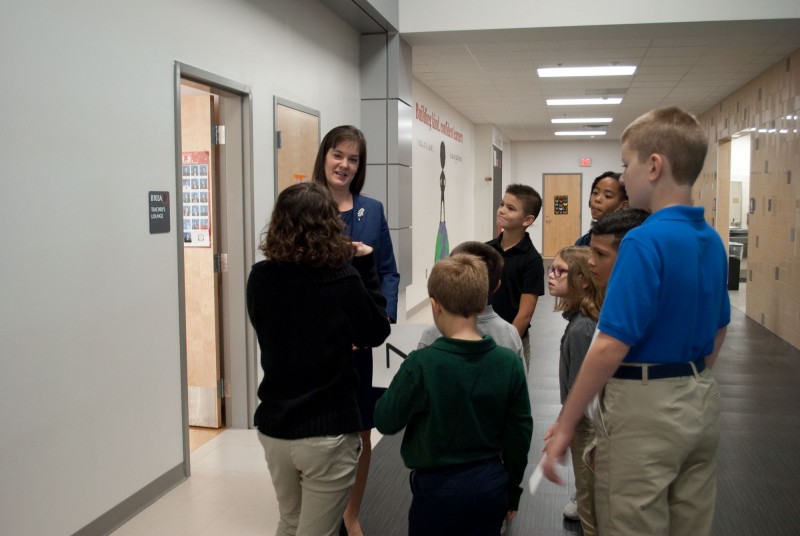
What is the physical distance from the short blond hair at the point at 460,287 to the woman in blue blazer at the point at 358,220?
2.92ft

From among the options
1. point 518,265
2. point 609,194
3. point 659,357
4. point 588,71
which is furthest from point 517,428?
point 588,71

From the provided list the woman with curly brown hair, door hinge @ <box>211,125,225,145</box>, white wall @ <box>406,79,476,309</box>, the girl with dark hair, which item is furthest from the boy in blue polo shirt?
white wall @ <box>406,79,476,309</box>

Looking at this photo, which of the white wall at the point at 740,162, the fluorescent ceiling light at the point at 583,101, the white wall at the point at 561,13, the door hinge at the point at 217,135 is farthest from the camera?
the white wall at the point at 740,162

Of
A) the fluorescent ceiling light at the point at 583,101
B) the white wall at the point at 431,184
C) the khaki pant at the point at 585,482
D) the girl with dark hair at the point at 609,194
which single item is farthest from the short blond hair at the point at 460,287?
the fluorescent ceiling light at the point at 583,101

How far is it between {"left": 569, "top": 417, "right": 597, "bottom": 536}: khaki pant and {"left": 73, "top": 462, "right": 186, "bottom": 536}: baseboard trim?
1.92 meters

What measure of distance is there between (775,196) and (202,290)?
663 centimetres

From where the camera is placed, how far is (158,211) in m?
3.32

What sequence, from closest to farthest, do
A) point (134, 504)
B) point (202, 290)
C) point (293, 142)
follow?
point (134, 504)
point (202, 290)
point (293, 142)

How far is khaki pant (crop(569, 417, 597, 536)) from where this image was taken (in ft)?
8.77

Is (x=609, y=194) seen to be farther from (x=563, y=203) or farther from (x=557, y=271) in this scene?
(x=563, y=203)

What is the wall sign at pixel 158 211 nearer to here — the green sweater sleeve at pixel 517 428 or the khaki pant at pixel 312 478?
the khaki pant at pixel 312 478

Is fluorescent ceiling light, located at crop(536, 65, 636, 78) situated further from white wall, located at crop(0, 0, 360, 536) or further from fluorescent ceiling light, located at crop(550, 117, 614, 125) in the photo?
white wall, located at crop(0, 0, 360, 536)

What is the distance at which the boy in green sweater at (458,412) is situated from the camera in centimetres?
180

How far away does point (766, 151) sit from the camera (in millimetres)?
8594
